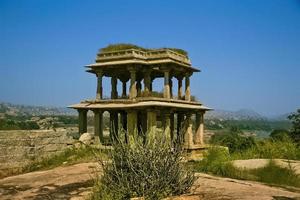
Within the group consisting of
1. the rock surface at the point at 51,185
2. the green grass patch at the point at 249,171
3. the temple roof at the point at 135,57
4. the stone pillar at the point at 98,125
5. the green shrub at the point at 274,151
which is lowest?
the rock surface at the point at 51,185

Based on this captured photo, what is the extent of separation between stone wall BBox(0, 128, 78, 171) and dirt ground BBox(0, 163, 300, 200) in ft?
6.80

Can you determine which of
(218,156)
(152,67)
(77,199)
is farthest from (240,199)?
(152,67)

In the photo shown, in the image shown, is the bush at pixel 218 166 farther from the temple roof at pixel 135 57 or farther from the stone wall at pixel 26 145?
the temple roof at pixel 135 57

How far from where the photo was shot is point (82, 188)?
34.8 ft

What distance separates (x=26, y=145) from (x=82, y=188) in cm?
596

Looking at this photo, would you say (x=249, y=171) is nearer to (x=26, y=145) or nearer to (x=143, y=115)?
(x=26, y=145)

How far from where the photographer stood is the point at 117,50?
2405cm

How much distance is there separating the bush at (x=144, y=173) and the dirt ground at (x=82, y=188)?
51 cm

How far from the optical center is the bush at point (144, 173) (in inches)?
330

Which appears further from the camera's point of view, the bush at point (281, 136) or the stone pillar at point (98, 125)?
the stone pillar at point (98, 125)

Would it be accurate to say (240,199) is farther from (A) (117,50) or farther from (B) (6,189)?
(A) (117,50)

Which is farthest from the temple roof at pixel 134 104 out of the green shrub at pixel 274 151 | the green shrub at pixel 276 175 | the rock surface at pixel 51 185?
the green shrub at pixel 276 175

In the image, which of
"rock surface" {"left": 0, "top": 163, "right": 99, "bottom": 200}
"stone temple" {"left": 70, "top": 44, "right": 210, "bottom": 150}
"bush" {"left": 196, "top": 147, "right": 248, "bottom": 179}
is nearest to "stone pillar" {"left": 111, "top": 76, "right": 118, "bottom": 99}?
"stone temple" {"left": 70, "top": 44, "right": 210, "bottom": 150}

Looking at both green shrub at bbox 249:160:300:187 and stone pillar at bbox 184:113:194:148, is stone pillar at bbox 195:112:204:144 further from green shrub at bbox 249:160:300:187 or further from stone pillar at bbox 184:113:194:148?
green shrub at bbox 249:160:300:187
